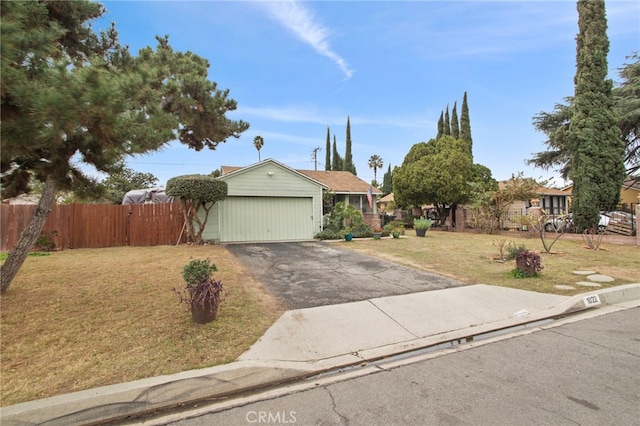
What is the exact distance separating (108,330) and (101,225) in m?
9.78

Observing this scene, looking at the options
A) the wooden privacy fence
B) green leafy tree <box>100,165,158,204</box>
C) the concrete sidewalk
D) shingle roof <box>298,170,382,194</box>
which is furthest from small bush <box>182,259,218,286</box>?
green leafy tree <box>100,165,158,204</box>

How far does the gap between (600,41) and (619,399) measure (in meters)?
17.0

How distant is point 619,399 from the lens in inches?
99.0

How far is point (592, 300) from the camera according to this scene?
16.9 ft

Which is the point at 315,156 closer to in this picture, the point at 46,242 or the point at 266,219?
the point at 266,219

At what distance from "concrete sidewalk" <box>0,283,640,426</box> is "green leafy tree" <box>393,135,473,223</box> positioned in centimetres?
1332

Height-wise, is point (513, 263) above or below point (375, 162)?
below

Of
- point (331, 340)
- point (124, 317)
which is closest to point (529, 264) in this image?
point (331, 340)

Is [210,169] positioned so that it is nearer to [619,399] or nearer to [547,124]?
[547,124]

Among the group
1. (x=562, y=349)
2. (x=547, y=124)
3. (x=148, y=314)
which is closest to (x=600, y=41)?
(x=547, y=124)

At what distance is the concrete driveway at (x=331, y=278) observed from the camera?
5.44 m

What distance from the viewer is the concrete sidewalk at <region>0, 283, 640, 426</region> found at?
249 centimetres

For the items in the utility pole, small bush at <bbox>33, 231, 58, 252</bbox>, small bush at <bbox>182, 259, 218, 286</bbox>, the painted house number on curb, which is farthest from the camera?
the utility pole

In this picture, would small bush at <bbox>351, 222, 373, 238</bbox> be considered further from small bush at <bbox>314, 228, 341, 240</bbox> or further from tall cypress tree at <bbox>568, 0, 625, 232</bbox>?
tall cypress tree at <bbox>568, 0, 625, 232</bbox>
